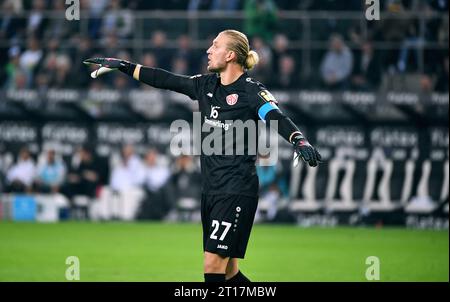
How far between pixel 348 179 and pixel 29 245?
7.72 m

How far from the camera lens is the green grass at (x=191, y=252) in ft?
43.7

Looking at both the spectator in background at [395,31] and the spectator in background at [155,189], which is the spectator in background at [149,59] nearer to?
the spectator in background at [155,189]

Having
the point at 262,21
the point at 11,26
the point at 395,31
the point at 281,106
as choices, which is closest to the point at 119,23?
the point at 11,26

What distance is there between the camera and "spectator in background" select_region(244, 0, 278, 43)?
22922mm

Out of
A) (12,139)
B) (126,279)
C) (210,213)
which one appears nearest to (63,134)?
(12,139)

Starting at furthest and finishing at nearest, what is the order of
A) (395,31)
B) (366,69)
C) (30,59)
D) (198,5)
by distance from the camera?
1. (198,5)
2. (30,59)
3. (366,69)
4. (395,31)

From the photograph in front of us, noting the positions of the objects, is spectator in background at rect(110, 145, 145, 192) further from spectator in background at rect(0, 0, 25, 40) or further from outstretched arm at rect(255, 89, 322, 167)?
outstretched arm at rect(255, 89, 322, 167)

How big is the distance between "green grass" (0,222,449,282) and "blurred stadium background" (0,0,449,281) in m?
0.24

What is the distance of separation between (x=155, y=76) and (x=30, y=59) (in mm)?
15442

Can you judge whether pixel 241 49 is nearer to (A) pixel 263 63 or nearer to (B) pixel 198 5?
(A) pixel 263 63

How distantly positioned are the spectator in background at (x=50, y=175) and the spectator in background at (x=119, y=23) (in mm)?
3144

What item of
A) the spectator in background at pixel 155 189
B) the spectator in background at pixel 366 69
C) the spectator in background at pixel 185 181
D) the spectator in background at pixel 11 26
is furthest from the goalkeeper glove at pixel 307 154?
the spectator in background at pixel 11 26

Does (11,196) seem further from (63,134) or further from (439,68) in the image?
(439,68)

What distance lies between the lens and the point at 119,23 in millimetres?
23703
